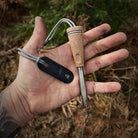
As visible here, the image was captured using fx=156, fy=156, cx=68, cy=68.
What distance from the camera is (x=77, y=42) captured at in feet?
5.91

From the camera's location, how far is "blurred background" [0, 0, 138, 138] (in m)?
2.23

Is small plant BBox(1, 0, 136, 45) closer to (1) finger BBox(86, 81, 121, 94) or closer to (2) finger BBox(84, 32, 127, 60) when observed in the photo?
(2) finger BBox(84, 32, 127, 60)

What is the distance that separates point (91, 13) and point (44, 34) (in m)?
0.96

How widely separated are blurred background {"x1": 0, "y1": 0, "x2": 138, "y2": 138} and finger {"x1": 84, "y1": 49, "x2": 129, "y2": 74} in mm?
485

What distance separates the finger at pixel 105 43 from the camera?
195 cm

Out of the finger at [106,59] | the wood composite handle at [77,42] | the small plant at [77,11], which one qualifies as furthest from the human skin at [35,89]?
the small plant at [77,11]

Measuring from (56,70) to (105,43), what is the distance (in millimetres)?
715

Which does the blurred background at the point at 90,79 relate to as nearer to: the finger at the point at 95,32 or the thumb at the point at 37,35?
the finger at the point at 95,32

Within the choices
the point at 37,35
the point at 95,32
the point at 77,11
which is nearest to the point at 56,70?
the point at 37,35

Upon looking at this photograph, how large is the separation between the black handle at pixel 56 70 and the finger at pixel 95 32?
495 mm

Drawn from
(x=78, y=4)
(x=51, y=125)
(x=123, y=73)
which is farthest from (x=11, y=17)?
(x=123, y=73)

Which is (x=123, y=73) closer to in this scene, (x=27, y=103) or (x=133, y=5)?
(x=133, y=5)

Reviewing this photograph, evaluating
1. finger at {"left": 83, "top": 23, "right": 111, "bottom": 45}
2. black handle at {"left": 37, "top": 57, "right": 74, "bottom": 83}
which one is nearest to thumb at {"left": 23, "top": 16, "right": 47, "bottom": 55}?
black handle at {"left": 37, "top": 57, "right": 74, "bottom": 83}

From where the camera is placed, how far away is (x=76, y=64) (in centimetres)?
182
